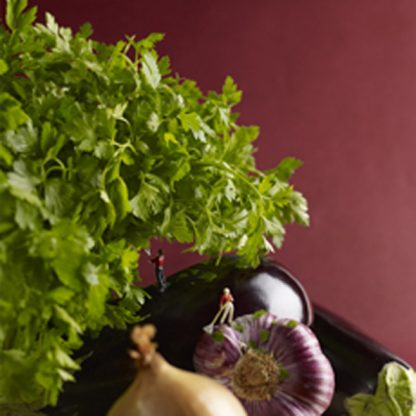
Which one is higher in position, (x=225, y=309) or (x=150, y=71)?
(x=150, y=71)

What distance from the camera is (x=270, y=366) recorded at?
0.88m

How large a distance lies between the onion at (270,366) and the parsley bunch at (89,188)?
0.39ft

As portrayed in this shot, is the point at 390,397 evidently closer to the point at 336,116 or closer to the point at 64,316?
the point at 64,316

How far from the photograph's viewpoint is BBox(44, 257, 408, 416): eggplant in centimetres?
95

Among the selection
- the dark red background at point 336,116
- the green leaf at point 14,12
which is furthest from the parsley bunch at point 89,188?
the dark red background at point 336,116

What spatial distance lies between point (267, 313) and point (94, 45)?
0.43m

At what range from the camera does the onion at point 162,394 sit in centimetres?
64

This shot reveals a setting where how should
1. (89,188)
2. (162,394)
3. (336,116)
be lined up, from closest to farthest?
(162,394)
(89,188)
(336,116)

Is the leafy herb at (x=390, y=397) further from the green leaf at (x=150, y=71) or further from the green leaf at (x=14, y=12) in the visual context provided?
the green leaf at (x=14, y=12)

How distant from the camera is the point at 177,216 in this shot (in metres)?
0.89

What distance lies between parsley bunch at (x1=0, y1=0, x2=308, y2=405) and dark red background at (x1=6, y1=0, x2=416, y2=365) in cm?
99

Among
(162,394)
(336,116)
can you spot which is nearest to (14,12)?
(162,394)

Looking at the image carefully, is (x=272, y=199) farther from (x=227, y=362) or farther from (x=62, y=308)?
(x=62, y=308)

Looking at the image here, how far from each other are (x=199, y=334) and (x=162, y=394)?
32 centimetres
